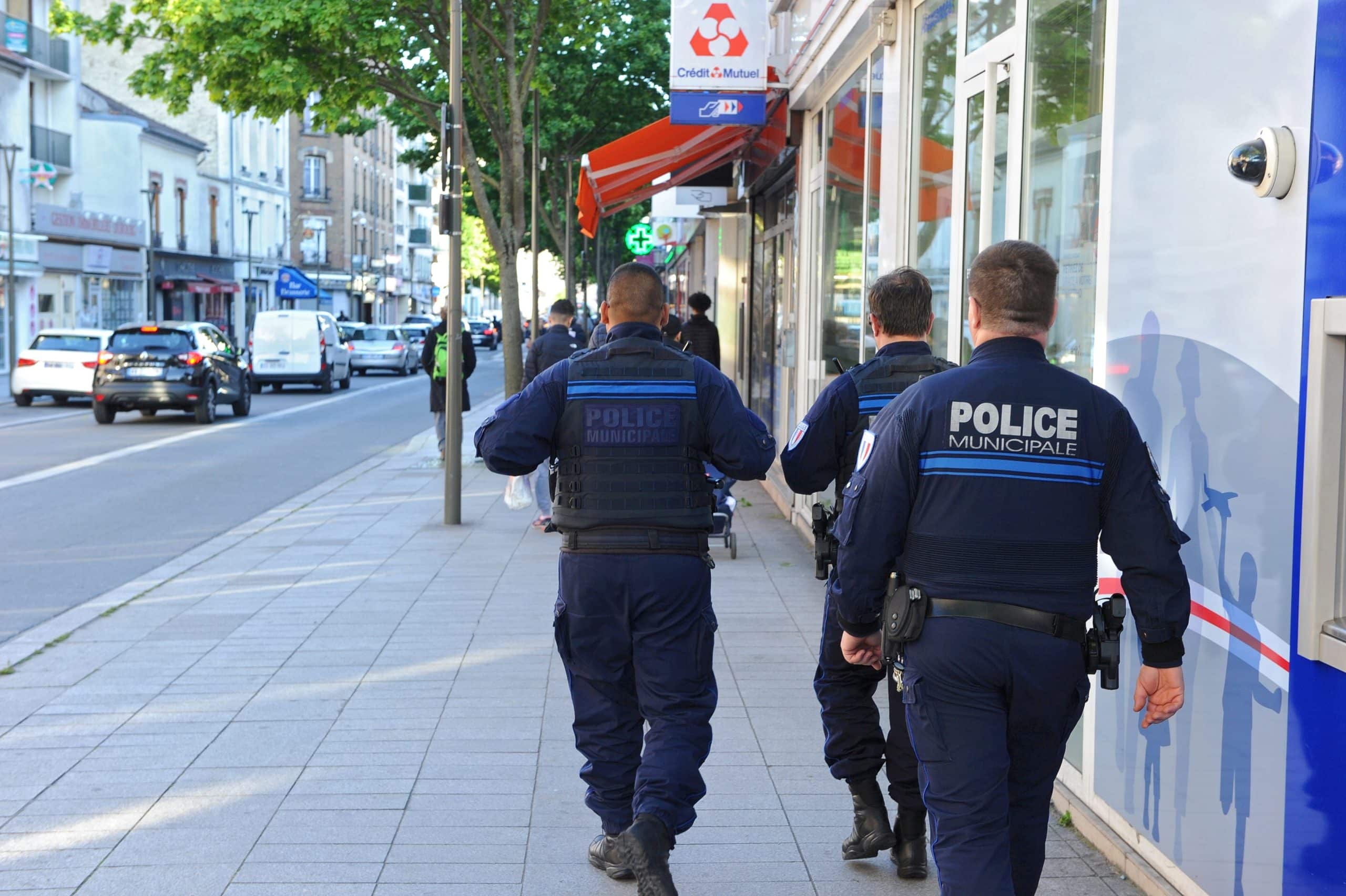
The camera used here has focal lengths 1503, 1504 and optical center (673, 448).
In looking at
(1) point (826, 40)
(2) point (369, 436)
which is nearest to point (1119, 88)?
(1) point (826, 40)

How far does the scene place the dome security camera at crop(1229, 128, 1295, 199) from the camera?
11.1ft

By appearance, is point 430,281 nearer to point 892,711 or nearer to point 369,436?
point 369,436

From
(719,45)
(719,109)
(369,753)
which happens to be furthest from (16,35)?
(369,753)

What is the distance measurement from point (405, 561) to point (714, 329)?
6.38 metres

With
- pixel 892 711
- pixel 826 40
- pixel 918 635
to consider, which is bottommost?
pixel 892 711

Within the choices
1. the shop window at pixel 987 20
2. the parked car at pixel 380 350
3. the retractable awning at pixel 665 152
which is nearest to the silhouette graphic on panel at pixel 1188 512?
the shop window at pixel 987 20

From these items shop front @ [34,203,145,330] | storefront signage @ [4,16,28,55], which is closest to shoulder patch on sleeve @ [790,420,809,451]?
shop front @ [34,203,145,330]

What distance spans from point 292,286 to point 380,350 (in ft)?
70.6

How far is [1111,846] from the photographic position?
181 inches

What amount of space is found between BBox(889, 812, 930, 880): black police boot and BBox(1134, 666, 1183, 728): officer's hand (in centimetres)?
142

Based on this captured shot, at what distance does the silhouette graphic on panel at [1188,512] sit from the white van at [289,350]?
1280 inches

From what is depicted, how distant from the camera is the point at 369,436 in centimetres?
2289

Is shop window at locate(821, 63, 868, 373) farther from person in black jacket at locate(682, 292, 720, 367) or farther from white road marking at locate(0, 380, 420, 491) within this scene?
white road marking at locate(0, 380, 420, 491)

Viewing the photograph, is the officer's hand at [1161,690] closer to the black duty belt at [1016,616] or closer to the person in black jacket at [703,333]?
the black duty belt at [1016,616]
